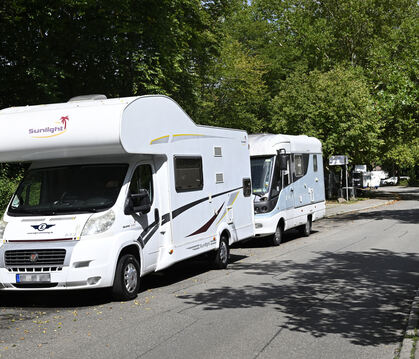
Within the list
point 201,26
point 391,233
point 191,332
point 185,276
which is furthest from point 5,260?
point 201,26

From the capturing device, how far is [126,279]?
9.02m

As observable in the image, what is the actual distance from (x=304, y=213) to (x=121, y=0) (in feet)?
28.2

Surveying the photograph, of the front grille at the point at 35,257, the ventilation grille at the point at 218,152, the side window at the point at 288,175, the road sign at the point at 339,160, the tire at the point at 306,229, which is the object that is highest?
the road sign at the point at 339,160

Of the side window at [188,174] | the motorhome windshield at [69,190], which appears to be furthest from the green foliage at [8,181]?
the side window at [188,174]

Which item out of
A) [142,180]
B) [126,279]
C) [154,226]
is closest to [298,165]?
[154,226]

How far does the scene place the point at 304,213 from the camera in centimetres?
1877

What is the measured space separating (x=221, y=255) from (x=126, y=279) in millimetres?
3899

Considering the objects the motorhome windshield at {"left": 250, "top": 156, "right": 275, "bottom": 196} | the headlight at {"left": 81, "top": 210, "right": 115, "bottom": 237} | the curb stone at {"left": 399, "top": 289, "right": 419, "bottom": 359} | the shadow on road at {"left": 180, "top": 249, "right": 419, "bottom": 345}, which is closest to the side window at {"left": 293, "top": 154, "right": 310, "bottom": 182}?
the motorhome windshield at {"left": 250, "top": 156, "right": 275, "bottom": 196}

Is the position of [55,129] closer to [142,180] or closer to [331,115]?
[142,180]

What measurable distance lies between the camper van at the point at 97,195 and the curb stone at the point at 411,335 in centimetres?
411

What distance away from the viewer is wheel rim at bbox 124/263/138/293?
355 inches

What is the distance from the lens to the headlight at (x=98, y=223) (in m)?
8.50

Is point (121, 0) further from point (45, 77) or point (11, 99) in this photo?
point (11, 99)

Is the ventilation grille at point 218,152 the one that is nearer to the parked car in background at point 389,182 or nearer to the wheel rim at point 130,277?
the wheel rim at point 130,277
